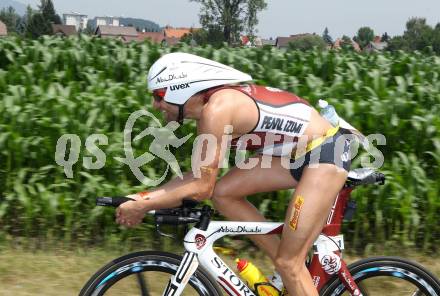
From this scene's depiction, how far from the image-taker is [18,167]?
5.93 meters

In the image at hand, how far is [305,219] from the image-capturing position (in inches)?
129

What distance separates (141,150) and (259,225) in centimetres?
271

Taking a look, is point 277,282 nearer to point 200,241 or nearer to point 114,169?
point 200,241

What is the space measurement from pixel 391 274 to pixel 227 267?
0.92 m

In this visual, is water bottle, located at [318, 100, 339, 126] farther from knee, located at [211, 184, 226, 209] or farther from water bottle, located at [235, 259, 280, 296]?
water bottle, located at [235, 259, 280, 296]

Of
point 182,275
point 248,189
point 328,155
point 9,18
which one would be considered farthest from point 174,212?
point 9,18

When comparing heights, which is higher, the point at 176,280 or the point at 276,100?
the point at 276,100

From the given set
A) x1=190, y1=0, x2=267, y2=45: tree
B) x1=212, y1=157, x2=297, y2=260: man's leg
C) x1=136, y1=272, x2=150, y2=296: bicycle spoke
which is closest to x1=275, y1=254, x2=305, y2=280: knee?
x1=212, y1=157, x2=297, y2=260: man's leg

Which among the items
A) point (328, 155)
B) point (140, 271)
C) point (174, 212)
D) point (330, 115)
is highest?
point (330, 115)

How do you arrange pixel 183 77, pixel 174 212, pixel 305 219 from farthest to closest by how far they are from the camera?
1. pixel 174 212
2. pixel 305 219
3. pixel 183 77

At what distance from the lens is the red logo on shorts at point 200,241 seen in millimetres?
3364

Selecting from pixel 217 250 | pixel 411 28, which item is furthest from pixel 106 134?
pixel 411 28

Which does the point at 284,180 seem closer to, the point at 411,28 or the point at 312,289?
the point at 312,289

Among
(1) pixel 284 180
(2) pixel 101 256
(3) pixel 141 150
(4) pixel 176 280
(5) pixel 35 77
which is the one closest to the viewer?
(4) pixel 176 280
